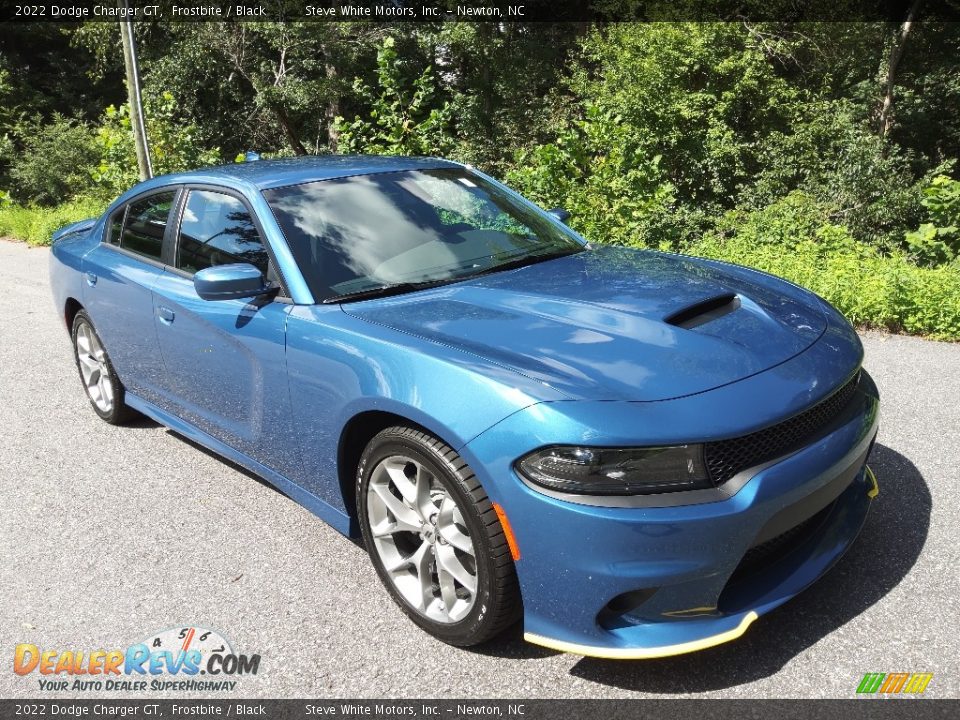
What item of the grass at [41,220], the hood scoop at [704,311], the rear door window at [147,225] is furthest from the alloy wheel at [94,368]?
the grass at [41,220]

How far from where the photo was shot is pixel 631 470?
2.32m

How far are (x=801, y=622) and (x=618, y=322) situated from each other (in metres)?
1.19

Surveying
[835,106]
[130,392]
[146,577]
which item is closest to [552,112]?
[835,106]

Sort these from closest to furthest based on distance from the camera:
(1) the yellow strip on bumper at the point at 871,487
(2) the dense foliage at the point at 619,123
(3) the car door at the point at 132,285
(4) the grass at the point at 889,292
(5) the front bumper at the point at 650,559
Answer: (5) the front bumper at the point at 650,559, (1) the yellow strip on bumper at the point at 871,487, (3) the car door at the point at 132,285, (4) the grass at the point at 889,292, (2) the dense foliage at the point at 619,123

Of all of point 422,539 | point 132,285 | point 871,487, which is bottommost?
point 422,539

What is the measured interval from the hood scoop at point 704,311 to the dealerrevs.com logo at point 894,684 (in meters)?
1.23

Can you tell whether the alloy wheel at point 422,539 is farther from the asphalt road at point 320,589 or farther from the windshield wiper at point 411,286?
the windshield wiper at point 411,286

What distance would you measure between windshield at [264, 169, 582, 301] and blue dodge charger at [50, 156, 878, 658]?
0.04 ft

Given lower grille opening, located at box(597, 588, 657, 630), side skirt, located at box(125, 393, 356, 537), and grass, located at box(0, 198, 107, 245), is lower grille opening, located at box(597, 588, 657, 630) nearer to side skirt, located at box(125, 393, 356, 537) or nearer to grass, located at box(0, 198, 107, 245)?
side skirt, located at box(125, 393, 356, 537)

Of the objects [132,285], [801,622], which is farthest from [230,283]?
[801,622]

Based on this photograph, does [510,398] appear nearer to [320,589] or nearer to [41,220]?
[320,589]

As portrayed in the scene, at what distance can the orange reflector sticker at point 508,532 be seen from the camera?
7.91 feet

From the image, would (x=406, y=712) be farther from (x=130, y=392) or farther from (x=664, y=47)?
(x=664, y=47)

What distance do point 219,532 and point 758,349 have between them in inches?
98.4
